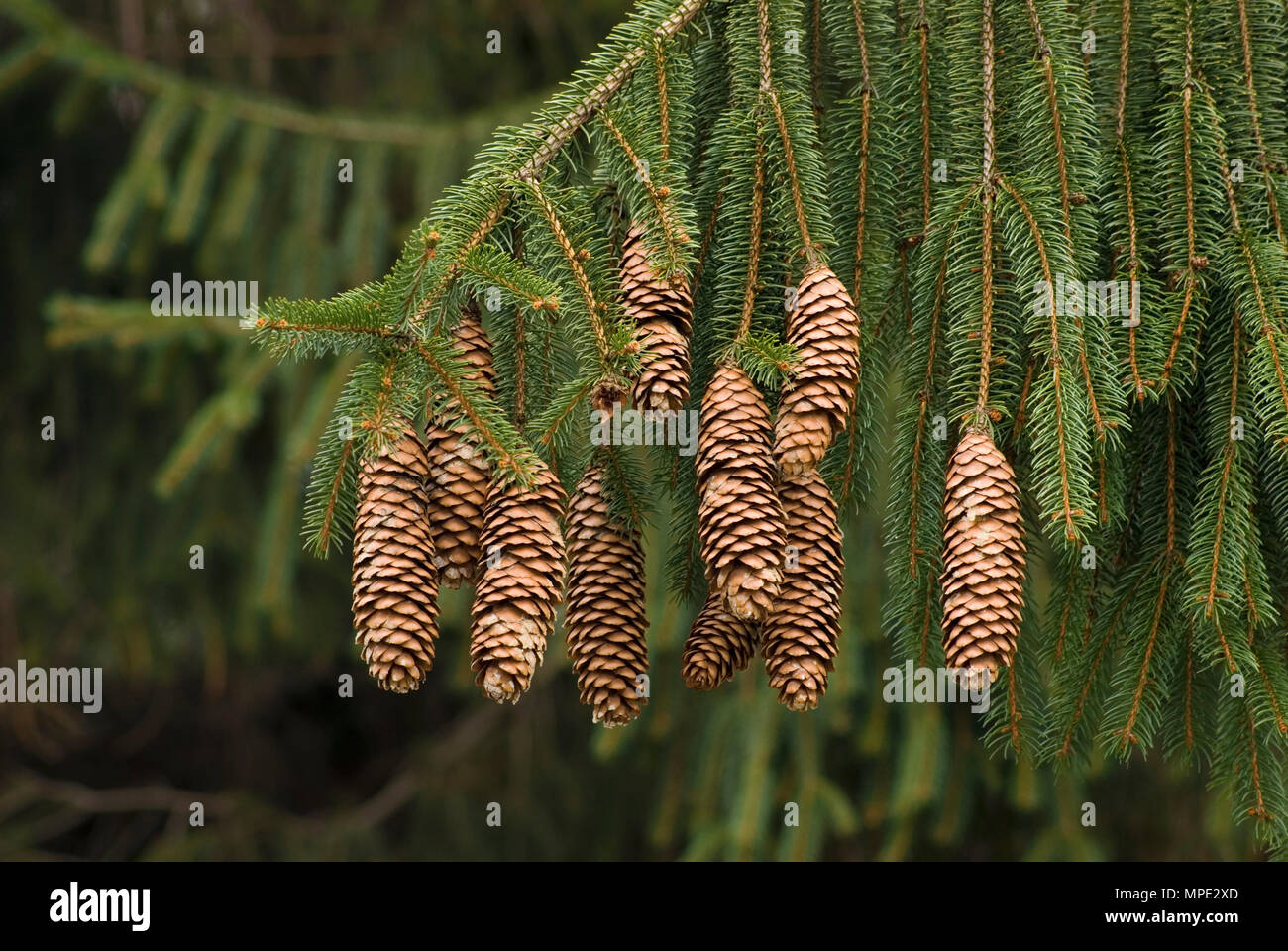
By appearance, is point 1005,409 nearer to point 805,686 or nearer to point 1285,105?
point 805,686

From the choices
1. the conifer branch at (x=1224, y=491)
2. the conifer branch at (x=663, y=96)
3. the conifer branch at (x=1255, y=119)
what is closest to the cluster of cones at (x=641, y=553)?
the conifer branch at (x=663, y=96)

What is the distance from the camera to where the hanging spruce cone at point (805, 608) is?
1428 mm

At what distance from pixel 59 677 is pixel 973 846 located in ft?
13.0

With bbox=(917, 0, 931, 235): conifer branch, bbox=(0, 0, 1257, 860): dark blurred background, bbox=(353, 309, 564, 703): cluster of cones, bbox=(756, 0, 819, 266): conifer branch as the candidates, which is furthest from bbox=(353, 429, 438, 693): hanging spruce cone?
bbox=(0, 0, 1257, 860): dark blurred background

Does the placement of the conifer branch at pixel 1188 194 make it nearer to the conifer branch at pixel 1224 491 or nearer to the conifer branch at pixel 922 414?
the conifer branch at pixel 1224 491

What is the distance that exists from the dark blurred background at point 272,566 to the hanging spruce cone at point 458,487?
2.42m

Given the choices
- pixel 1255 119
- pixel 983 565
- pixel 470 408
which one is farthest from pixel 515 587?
pixel 1255 119

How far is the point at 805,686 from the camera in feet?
4.65

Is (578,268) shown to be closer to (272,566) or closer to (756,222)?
(756,222)

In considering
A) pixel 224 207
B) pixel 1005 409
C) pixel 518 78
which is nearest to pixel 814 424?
pixel 1005 409

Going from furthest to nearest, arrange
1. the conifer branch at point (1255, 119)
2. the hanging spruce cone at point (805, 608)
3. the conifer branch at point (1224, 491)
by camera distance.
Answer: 1. the conifer branch at point (1255, 119)
2. the conifer branch at point (1224, 491)
3. the hanging spruce cone at point (805, 608)

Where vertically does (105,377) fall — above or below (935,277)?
above

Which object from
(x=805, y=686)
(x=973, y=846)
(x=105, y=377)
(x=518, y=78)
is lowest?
(x=973, y=846)

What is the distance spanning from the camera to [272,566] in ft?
13.8
